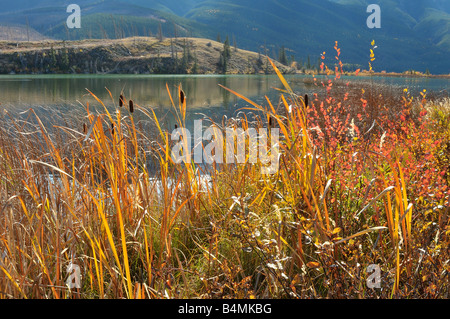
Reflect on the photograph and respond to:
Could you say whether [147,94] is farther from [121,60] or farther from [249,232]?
[121,60]

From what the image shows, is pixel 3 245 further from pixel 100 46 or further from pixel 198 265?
pixel 100 46

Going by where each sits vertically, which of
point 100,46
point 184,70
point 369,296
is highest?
point 100,46

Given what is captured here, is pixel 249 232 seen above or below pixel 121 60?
below

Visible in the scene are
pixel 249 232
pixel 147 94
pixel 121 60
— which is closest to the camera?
pixel 249 232

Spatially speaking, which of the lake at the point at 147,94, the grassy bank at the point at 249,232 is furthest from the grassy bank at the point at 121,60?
the grassy bank at the point at 249,232

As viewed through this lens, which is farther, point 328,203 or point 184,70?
point 184,70

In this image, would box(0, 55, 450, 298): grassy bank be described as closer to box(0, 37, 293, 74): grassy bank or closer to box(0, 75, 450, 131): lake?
box(0, 75, 450, 131): lake

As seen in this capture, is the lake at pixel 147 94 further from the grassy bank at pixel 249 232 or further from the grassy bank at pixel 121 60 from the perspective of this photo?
the grassy bank at pixel 121 60

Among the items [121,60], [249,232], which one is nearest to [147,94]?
[249,232]

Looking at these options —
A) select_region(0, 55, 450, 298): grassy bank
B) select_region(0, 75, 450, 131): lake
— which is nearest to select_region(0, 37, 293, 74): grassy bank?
select_region(0, 75, 450, 131): lake

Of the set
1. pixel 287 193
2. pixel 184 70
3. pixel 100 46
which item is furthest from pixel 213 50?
pixel 287 193
